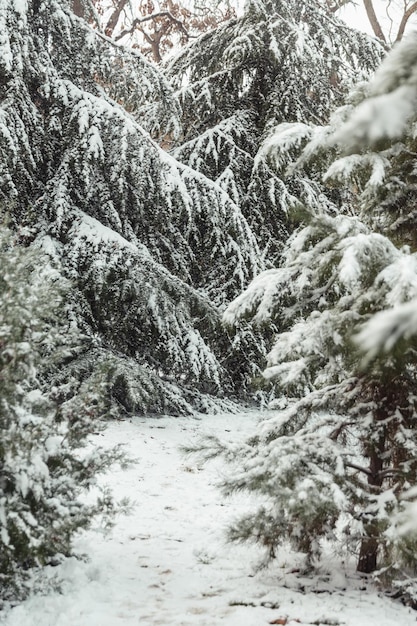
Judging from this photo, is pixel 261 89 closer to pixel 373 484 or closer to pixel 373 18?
pixel 373 18

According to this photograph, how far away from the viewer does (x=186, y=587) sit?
3.35 meters

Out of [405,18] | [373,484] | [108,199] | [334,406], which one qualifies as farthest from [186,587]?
[405,18]

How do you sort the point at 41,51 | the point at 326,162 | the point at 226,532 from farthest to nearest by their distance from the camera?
1. the point at 41,51
2. the point at 326,162
3. the point at 226,532

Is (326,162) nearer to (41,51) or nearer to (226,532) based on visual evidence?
(226,532)

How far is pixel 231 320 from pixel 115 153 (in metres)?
4.31

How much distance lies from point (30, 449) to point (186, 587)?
1339 mm

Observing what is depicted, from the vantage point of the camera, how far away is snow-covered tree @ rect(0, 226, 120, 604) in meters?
2.70

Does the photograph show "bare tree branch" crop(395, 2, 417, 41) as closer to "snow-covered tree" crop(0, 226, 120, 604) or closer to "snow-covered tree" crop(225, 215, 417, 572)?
"snow-covered tree" crop(225, 215, 417, 572)

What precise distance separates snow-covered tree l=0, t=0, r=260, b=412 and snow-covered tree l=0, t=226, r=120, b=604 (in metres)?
3.44

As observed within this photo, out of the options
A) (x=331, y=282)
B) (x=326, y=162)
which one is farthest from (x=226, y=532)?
(x=326, y=162)

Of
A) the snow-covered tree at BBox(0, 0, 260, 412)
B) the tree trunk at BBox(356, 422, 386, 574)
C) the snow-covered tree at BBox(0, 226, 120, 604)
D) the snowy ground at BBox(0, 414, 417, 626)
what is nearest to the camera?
the snow-covered tree at BBox(0, 226, 120, 604)

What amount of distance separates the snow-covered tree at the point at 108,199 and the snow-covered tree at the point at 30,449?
3.44 meters

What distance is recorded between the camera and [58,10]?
6766 millimetres

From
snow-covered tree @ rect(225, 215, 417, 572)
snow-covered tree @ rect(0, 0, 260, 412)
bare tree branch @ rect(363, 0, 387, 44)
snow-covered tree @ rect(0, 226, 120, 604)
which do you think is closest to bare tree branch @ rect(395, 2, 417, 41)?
bare tree branch @ rect(363, 0, 387, 44)
